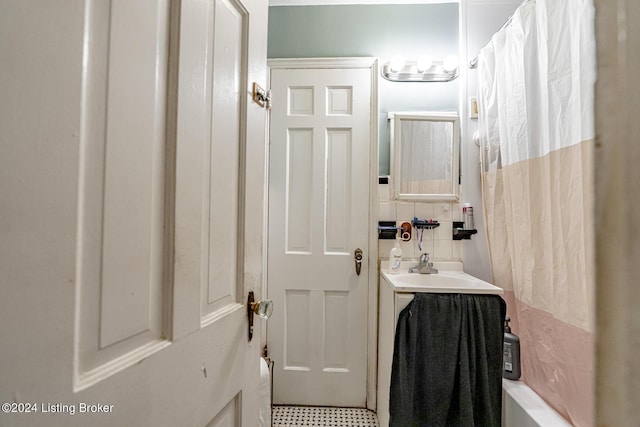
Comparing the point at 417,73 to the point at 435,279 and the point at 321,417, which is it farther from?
the point at 321,417

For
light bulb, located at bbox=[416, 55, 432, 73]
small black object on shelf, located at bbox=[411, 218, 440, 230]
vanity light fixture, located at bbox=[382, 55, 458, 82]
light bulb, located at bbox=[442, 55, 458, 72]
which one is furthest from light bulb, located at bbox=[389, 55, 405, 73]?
small black object on shelf, located at bbox=[411, 218, 440, 230]

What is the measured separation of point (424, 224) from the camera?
1660 millimetres

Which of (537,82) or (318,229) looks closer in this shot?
(537,82)

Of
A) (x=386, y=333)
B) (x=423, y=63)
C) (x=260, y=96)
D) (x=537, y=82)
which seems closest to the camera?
(x=260, y=96)

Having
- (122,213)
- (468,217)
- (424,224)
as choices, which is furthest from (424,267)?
(122,213)

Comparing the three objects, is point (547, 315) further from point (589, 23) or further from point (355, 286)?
point (589, 23)

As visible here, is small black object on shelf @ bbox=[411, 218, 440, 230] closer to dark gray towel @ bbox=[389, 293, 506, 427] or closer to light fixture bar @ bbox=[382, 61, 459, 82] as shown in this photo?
dark gray towel @ bbox=[389, 293, 506, 427]

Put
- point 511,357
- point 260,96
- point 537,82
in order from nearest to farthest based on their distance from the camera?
1. point 260,96
2. point 537,82
3. point 511,357

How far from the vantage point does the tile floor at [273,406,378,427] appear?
1517 mm

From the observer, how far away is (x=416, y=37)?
68.2 inches

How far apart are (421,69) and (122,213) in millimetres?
1822

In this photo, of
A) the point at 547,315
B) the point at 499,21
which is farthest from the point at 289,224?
the point at 499,21

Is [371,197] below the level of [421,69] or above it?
below

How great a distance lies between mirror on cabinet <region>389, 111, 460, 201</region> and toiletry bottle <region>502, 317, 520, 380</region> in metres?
0.83
